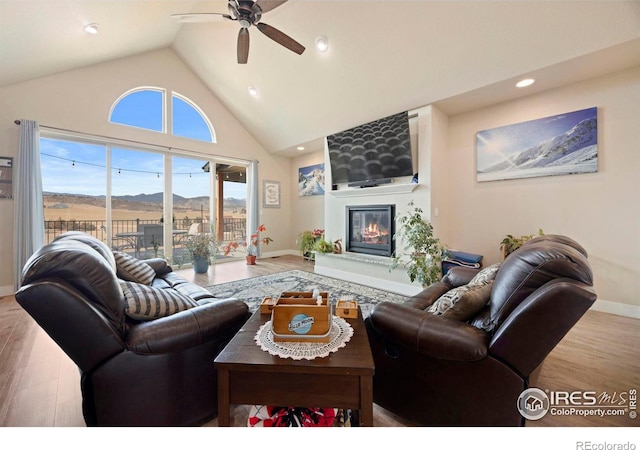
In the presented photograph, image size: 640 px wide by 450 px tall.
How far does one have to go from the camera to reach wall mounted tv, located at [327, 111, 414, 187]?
366cm

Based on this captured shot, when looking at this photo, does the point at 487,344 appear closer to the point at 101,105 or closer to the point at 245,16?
the point at 245,16

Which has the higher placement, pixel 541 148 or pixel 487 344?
pixel 541 148

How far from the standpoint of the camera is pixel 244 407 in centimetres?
146

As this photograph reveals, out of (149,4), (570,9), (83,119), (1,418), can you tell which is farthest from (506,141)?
(83,119)

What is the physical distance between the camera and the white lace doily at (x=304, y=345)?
39.8 inches

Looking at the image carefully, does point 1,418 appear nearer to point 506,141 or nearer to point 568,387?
point 568,387

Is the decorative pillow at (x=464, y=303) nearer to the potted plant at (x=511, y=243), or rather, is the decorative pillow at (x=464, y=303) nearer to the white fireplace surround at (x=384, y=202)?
the white fireplace surround at (x=384, y=202)

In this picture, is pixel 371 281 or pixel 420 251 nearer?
pixel 420 251

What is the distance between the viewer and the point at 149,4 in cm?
308

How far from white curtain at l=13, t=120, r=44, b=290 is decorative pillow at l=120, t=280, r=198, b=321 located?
3.51m

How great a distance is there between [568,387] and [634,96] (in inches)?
121

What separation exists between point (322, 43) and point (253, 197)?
3400 millimetres

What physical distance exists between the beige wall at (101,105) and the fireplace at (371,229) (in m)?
3.02

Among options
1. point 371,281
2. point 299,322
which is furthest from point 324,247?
point 299,322
